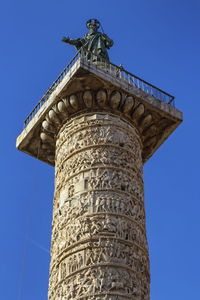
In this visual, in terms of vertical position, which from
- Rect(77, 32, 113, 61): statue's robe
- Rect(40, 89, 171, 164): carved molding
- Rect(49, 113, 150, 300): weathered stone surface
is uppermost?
Rect(77, 32, 113, 61): statue's robe

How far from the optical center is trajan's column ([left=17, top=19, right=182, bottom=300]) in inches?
281

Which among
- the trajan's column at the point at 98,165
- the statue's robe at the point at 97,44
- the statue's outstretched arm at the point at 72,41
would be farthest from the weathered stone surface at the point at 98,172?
the statue's outstretched arm at the point at 72,41

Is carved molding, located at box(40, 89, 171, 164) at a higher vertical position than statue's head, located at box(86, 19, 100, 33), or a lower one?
lower

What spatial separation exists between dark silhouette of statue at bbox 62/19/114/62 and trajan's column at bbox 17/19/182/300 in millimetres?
31

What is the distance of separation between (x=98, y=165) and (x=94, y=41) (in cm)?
283

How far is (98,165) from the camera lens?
7.95m

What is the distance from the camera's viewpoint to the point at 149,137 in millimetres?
9211

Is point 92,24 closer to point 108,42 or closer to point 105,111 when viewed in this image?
point 108,42

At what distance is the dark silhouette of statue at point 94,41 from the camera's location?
988 centimetres

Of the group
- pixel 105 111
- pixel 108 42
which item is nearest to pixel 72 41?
pixel 108 42

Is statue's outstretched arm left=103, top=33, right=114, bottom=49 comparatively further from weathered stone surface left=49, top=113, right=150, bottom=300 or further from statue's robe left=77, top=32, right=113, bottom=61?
weathered stone surface left=49, top=113, right=150, bottom=300

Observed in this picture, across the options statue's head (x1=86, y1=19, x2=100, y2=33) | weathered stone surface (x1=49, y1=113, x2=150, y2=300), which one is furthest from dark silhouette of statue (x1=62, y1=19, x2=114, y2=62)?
weathered stone surface (x1=49, y1=113, x2=150, y2=300)

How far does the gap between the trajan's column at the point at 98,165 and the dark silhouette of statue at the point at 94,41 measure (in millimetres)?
31

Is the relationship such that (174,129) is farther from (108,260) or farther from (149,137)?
(108,260)
